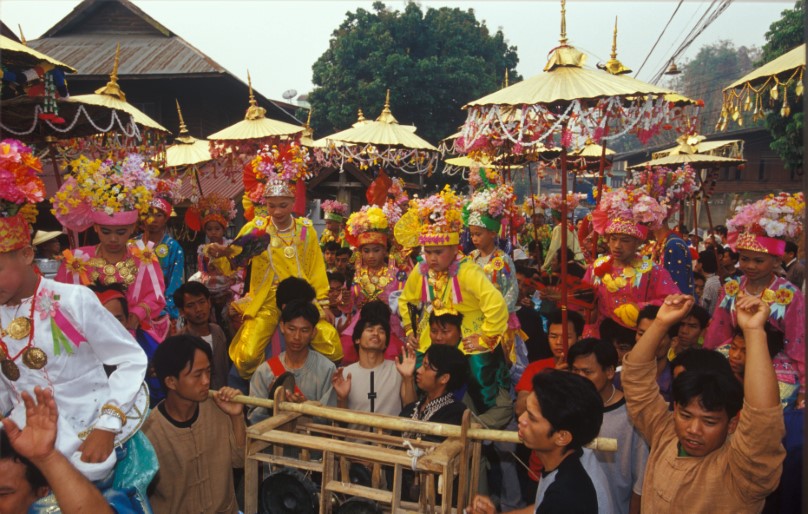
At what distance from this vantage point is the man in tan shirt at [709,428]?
225 centimetres

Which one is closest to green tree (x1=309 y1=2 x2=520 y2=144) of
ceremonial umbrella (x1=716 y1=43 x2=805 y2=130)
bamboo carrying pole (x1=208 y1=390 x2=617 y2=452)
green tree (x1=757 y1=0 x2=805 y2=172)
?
green tree (x1=757 y1=0 x2=805 y2=172)

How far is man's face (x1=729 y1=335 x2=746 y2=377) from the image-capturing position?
3.75 m

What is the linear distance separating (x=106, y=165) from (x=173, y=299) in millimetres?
1301

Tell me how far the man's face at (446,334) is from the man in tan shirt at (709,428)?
217 centimetres

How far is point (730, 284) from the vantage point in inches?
198

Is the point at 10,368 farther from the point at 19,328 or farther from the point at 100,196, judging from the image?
the point at 100,196

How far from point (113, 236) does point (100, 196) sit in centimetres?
33

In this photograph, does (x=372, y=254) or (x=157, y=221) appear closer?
(x=157, y=221)

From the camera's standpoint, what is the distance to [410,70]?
2447 cm

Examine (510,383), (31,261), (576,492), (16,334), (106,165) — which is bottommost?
(510,383)

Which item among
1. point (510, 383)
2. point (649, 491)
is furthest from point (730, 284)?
point (649, 491)

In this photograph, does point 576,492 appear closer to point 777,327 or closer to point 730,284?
point 777,327

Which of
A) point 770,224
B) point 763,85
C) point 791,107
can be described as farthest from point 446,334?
point 791,107

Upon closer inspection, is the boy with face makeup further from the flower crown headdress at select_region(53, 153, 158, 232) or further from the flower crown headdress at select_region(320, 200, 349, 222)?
the flower crown headdress at select_region(320, 200, 349, 222)
